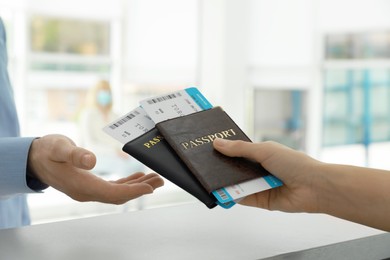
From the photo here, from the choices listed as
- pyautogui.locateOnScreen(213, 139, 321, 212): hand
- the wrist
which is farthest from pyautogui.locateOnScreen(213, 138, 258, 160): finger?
the wrist

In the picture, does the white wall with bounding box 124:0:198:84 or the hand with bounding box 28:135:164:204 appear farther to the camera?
the white wall with bounding box 124:0:198:84

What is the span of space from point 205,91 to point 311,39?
3.95 feet

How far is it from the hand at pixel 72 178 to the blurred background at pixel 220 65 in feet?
13.6

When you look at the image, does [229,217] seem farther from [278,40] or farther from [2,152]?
[278,40]

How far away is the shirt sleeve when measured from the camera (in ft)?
2.95

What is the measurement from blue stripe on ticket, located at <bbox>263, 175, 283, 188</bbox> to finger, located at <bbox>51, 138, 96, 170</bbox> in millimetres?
247

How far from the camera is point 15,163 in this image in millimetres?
898

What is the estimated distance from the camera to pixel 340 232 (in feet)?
2.74

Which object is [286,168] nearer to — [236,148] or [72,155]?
[236,148]

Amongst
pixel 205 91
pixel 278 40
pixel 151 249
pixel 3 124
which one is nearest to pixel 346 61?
pixel 278 40

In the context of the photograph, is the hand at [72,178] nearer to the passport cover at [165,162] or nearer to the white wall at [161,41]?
the passport cover at [165,162]

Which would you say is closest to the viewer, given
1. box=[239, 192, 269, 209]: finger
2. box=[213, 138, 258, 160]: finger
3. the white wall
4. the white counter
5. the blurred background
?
the white counter

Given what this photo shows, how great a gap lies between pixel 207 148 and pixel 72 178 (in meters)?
0.22

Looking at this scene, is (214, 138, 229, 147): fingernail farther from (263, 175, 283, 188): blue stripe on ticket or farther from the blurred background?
the blurred background
